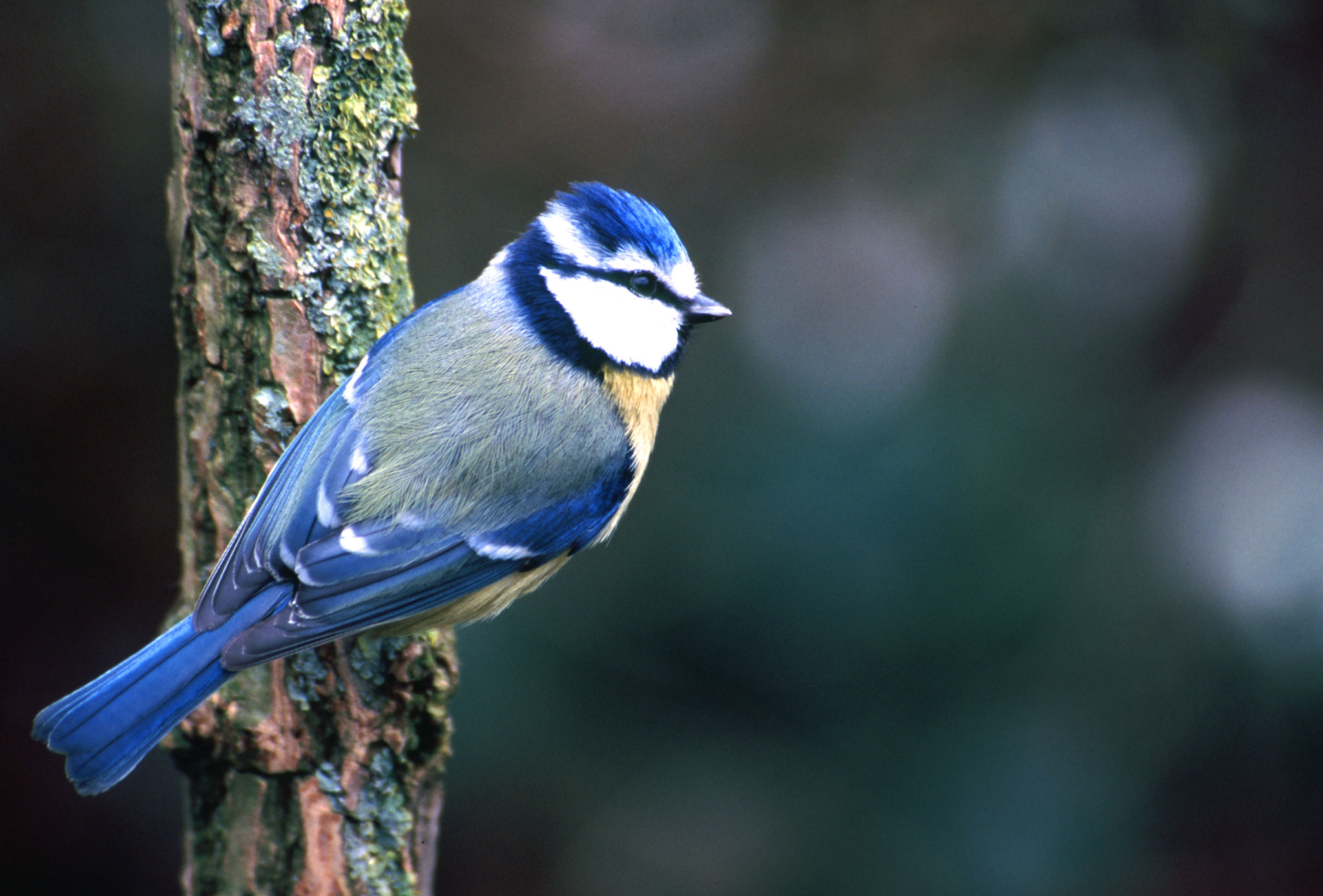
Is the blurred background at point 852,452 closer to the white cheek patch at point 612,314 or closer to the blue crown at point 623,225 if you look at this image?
the white cheek patch at point 612,314

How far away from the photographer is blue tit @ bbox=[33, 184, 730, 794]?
52.7 inches

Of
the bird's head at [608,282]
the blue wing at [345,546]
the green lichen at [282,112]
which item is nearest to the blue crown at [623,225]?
the bird's head at [608,282]

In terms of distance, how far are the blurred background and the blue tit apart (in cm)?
60

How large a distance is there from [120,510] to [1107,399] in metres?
2.17

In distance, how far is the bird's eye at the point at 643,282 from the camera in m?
1.61

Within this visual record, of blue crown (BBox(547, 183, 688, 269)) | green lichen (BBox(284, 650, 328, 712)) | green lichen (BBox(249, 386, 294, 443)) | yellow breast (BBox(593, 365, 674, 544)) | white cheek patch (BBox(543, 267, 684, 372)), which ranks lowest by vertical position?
green lichen (BBox(284, 650, 328, 712))

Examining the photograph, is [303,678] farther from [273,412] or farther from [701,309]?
[701,309]

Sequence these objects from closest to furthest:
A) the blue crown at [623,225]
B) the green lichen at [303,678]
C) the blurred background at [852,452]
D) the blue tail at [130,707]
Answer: the blue tail at [130,707], the green lichen at [303,678], the blue crown at [623,225], the blurred background at [852,452]

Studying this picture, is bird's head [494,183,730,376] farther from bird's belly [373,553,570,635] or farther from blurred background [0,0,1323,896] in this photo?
blurred background [0,0,1323,896]

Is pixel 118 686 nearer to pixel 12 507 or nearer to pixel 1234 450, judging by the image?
pixel 12 507

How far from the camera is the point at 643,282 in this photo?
5.33 ft

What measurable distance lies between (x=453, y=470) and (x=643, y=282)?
16.2 inches

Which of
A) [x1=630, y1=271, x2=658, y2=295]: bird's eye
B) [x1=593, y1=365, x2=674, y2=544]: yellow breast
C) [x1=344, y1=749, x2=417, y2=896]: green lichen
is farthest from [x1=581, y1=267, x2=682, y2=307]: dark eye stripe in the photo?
[x1=344, y1=749, x2=417, y2=896]: green lichen

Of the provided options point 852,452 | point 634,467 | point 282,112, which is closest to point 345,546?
point 634,467
